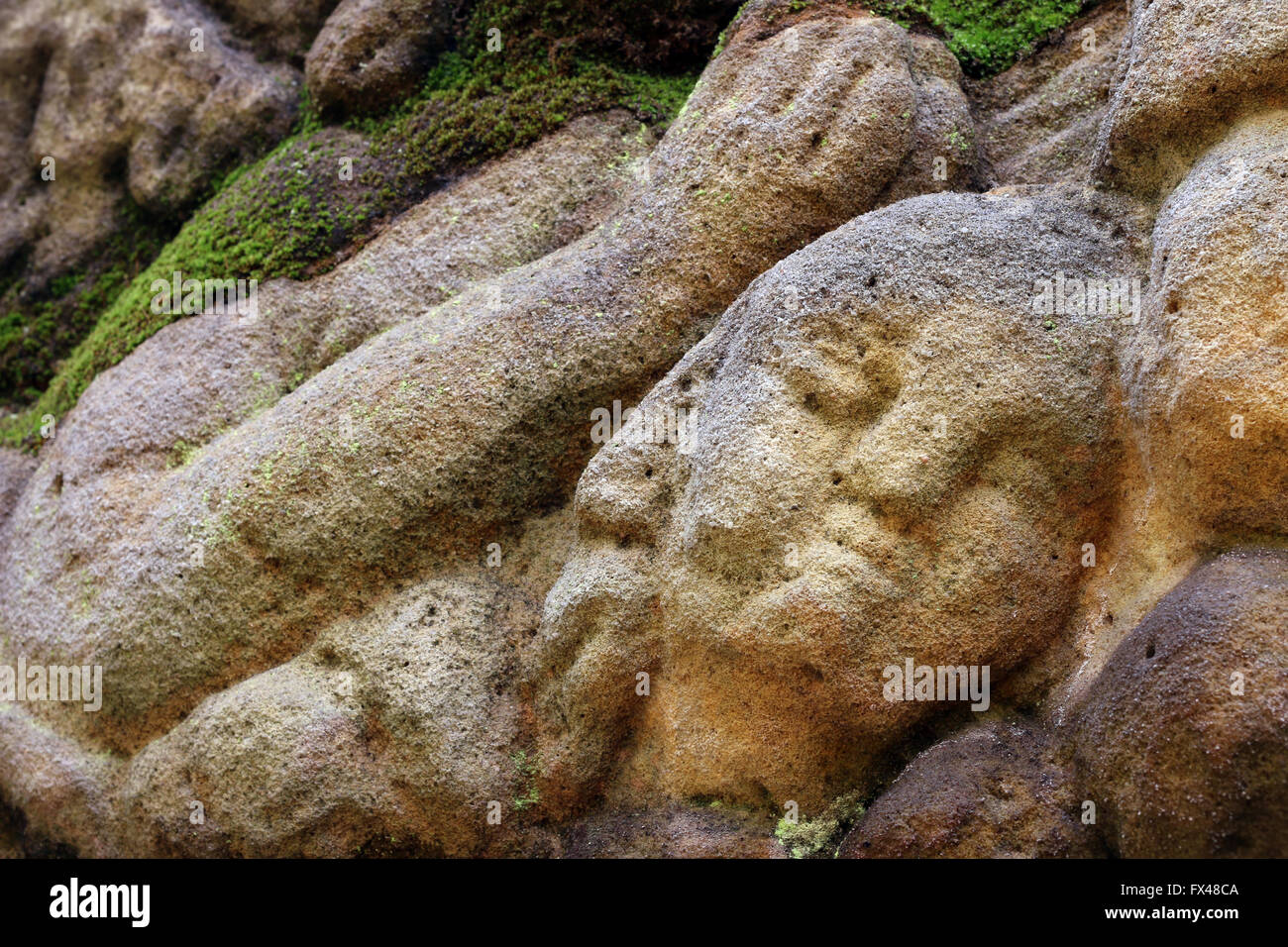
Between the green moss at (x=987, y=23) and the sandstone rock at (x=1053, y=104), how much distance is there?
0.08 meters

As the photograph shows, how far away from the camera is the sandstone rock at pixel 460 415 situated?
18.6 feet

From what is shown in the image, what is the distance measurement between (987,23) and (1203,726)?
458 centimetres

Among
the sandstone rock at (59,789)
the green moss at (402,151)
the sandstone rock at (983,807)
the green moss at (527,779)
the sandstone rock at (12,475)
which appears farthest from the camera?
the sandstone rock at (12,475)

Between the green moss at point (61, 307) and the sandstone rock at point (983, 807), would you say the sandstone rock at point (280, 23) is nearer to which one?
the green moss at point (61, 307)

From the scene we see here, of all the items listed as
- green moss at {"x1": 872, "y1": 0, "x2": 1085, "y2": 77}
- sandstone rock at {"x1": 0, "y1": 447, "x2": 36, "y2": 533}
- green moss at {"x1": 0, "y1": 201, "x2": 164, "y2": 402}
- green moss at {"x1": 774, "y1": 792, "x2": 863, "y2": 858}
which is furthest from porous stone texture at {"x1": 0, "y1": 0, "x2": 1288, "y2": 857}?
green moss at {"x1": 0, "y1": 201, "x2": 164, "y2": 402}

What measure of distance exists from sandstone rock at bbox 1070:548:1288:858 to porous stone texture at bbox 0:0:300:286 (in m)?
6.54

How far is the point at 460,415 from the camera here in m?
5.65

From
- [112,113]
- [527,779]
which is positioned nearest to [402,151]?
[112,113]

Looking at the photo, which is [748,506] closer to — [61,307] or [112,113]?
[61,307]

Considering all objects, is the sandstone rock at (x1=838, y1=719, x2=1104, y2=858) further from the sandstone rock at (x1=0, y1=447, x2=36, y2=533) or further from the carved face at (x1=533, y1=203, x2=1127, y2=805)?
the sandstone rock at (x1=0, y1=447, x2=36, y2=533)

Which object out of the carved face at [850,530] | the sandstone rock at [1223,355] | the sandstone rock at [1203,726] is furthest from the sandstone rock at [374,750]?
the sandstone rock at [1223,355]

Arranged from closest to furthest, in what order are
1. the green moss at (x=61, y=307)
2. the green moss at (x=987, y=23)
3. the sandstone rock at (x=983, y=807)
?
the sandstone rock at (x=983, y=807)
the green moss at (x=987, y=23)
the green moss at (x=61, y=307)

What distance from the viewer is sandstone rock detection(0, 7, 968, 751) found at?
18.6 feet

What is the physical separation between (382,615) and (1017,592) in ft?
9.04
